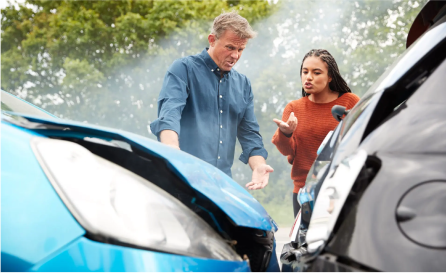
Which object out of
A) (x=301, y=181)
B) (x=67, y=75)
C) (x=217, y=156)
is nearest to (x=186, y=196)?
(x=217, y=156)

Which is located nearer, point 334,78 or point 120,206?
point 120,206

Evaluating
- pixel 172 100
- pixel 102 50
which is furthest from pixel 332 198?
pixel 102 50

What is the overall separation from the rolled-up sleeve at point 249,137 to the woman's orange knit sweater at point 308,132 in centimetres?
16

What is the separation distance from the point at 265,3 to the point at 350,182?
17838mm

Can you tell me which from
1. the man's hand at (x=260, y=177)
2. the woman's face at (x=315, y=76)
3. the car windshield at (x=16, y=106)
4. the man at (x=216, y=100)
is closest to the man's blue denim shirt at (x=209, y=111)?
the man at (x=216, y=100)

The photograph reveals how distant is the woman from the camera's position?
3.22m

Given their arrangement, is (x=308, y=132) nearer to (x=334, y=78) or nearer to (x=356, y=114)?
(x=334, y=78)

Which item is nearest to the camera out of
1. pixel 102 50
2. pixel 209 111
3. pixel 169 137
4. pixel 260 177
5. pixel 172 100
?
pixel 260 177

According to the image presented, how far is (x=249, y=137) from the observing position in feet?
10.7

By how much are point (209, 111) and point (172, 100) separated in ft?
1.16

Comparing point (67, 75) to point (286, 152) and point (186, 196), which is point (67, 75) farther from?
point (186, 196)

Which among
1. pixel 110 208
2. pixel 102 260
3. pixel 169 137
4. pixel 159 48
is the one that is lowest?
pixel 102 260

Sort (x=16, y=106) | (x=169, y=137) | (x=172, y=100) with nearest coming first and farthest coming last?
→ 1. (x=16, y=106)
2. (x=169, y=137)
3. (x=172, y=100)

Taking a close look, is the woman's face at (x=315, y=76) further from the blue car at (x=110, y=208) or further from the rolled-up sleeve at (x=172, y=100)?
the blue car at (x=110, y=208)
